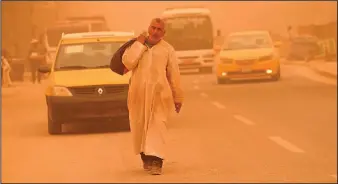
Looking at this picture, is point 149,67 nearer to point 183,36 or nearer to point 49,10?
point 183,36

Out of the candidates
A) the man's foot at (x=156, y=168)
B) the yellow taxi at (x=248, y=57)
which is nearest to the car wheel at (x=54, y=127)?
the yellow taxi at (x=248, y=57)

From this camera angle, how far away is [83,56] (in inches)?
374

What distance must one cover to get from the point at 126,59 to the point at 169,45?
284 millimetres

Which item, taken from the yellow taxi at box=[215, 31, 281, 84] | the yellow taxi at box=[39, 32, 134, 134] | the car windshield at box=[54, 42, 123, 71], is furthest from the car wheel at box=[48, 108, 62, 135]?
the yellow taxi at box=[215, 31, 281, 84]

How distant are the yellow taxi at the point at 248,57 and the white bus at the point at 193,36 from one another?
0.54ft

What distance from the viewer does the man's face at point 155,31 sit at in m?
7.72

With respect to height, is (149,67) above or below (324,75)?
above

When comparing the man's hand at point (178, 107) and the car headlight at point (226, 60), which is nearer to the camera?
the man's hand at point (178, 107)

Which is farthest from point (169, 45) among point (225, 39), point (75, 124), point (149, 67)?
point (225, 39)

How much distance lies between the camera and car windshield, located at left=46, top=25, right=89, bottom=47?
31.2 ft

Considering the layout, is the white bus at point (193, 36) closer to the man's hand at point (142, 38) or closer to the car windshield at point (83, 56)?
the car windshield at point (83, 56)

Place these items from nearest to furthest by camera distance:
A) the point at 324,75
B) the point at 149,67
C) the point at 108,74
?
the point at 149,67
the point at 108,74
the point at 324,75

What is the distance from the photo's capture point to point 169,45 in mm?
7883

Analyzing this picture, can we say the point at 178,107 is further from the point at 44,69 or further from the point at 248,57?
the point at 248,57
